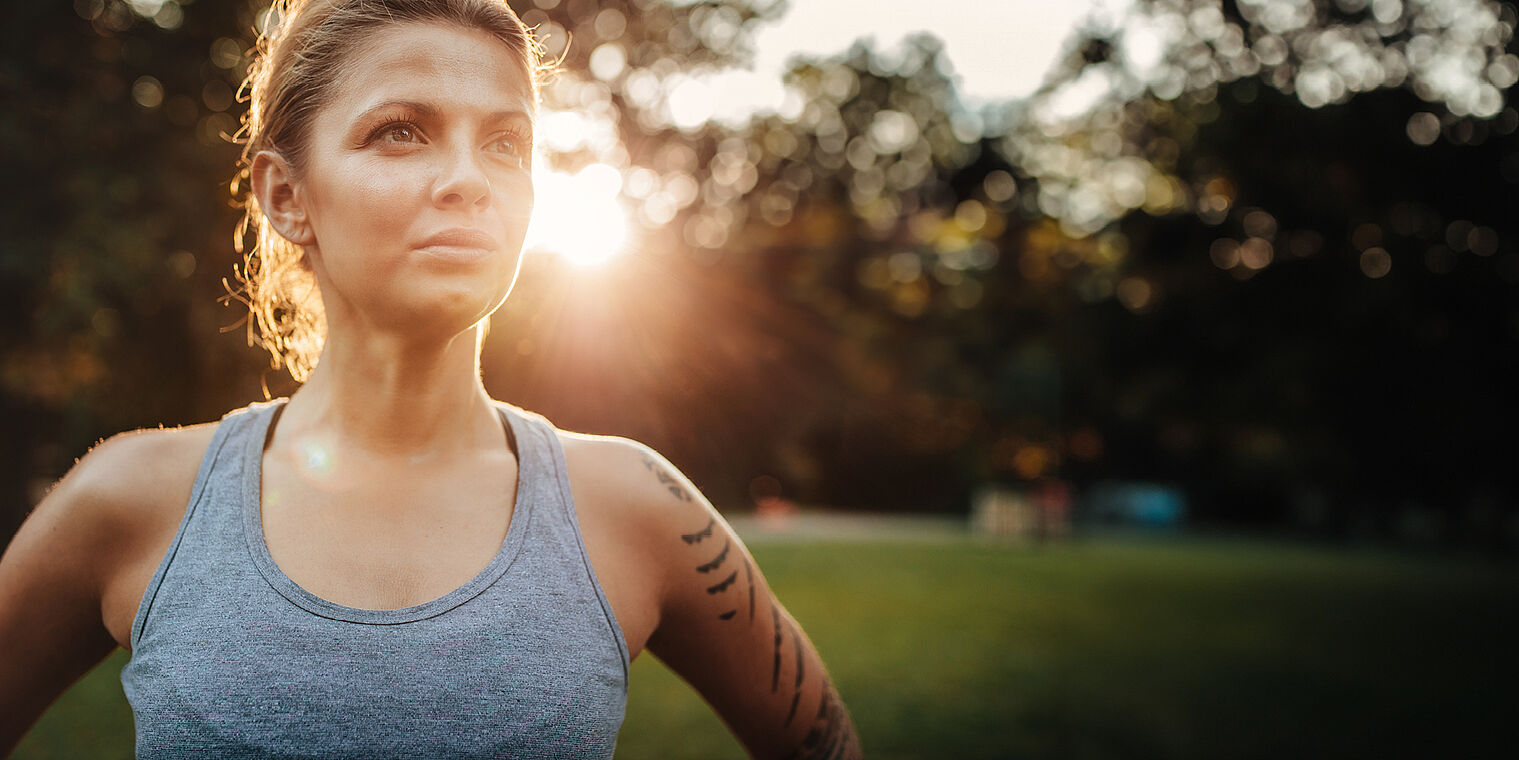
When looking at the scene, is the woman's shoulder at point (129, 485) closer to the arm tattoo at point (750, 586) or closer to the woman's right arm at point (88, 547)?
the woman's right arm at point (88, 547)

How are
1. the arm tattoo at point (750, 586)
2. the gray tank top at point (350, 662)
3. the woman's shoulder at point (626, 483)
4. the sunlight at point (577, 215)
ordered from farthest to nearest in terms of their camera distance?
the sunlight at point (577, 215) < the arm tattoo at point (750, 586) < the woman's shoulder at point (626, 483) < the gray tank top at point (350, 662)

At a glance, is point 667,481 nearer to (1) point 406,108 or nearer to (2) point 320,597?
(2) point 320,597

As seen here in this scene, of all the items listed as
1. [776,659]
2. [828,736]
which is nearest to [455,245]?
[776,659]

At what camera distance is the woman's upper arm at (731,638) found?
1.82 meters

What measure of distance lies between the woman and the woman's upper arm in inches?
0.4

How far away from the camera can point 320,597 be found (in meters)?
1.50

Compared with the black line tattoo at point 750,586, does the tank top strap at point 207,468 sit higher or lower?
higher

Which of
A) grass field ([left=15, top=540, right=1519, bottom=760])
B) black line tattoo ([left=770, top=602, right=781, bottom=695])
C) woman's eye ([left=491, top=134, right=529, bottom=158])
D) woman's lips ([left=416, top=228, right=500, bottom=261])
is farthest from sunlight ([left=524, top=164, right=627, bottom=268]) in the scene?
grass field ([left=15, top=540, right=1519, bottom=760])

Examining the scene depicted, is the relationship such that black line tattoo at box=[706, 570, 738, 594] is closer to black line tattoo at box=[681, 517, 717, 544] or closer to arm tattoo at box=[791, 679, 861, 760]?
black line tattoo at box=[681, 517, 717, 544]

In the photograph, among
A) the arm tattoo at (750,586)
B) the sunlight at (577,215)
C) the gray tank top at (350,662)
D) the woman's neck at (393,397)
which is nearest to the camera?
the gray tank top at (350,662)

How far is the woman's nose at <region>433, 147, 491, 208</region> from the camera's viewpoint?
1513 millimetres

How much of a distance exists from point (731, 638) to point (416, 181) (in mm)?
969

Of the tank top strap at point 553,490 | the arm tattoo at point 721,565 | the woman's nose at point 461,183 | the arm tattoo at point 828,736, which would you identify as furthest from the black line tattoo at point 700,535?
the woman's nose at point 461,183

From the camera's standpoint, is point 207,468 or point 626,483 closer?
point 207,468
